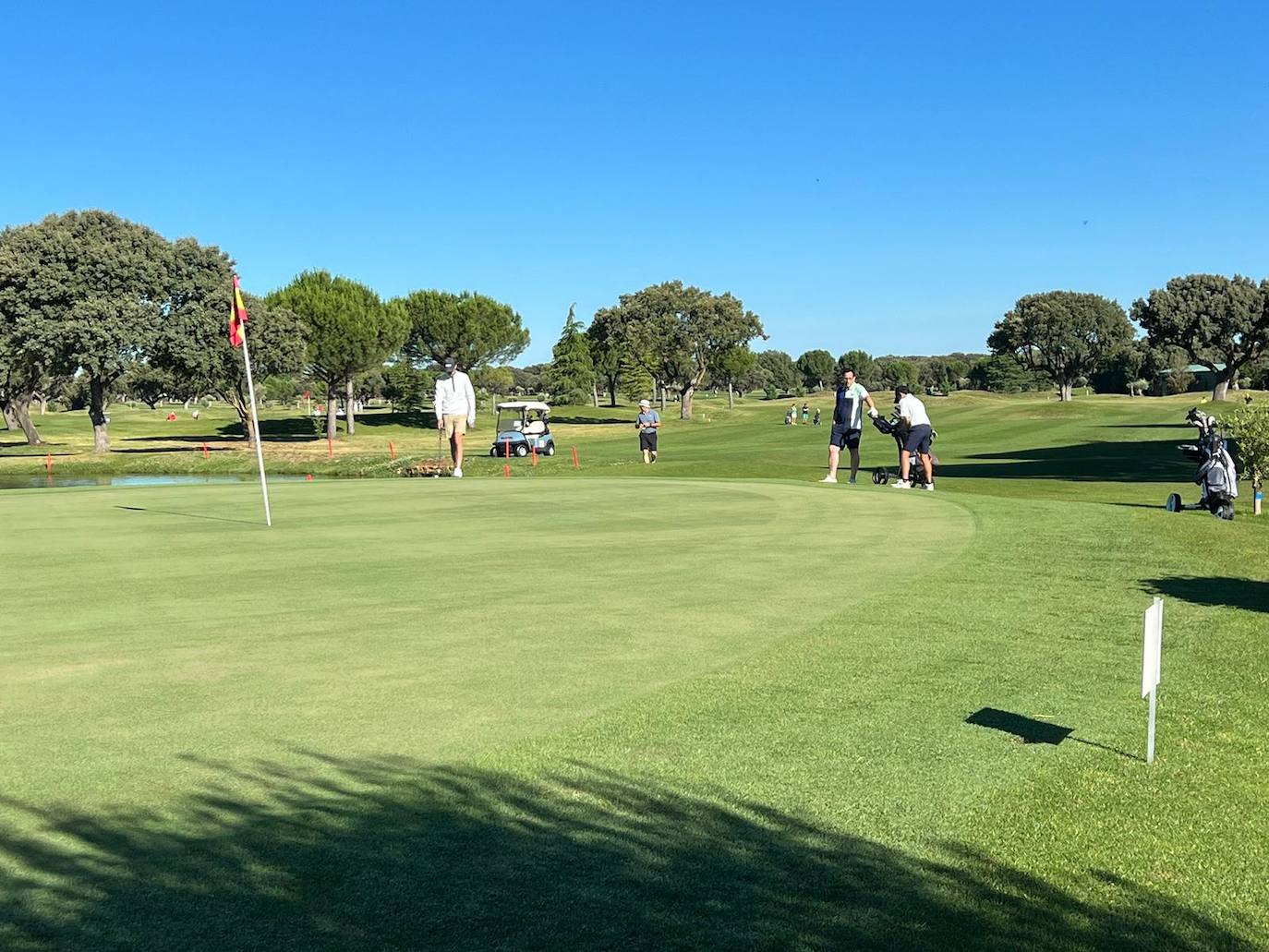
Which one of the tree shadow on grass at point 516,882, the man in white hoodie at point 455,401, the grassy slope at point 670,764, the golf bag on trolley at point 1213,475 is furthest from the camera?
the man in white hoodie at point 455,401

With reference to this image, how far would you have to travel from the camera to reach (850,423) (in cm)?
2266

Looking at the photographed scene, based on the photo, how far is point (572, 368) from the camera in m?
118

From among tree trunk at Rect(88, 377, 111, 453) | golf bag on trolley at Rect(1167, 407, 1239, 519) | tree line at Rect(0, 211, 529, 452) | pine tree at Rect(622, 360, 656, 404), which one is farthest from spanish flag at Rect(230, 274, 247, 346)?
pine tree at Rect(622, 360, 656, 404)

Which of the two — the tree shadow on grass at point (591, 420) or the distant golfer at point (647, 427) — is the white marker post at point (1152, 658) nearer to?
the distant golfer at point (647, 427)

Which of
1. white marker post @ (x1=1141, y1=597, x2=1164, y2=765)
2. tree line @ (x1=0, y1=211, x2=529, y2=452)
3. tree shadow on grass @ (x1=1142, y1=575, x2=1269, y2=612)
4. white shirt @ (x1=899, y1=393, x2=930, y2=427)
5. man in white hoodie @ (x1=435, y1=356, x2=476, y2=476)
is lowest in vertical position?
tree shadow on grass @ (x1=1142, y1=575, x2=1269, y2=612)

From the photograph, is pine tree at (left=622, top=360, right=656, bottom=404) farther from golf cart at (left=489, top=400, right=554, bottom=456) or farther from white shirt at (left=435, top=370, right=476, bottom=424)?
white shirt at (left=435, top=370, right=476, bottom=424)

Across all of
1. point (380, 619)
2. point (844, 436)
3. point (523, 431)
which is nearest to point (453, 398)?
point (844, 436)

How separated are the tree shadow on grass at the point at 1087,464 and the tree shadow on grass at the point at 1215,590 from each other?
23739 mm

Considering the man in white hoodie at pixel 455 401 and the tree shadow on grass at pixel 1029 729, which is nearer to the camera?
the tree shadow on grass at pixel 1029 729

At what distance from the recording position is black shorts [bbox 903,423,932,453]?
2112cm

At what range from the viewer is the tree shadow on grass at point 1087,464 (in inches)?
1345

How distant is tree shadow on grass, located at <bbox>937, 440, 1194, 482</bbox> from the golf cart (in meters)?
21.0

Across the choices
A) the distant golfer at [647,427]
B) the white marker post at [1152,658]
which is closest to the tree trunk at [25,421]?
the distant golfer at [647,427]

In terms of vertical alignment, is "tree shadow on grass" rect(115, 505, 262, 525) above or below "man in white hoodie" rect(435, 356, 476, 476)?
below
